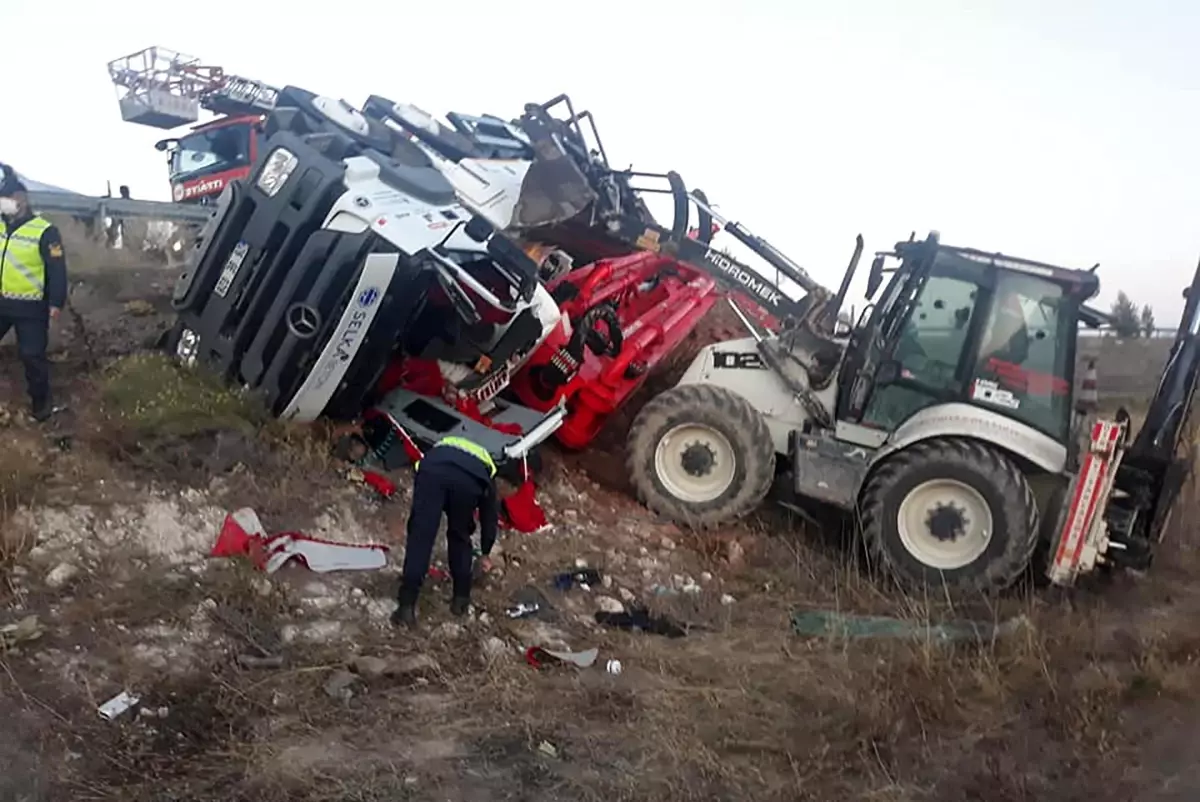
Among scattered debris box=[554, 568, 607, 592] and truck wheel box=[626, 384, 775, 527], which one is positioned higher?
truck wheel box=[626, 384, 775, 527]

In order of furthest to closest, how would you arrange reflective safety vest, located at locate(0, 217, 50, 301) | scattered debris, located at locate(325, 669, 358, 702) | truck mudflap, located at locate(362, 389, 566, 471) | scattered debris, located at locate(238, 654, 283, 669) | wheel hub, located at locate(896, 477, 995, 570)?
truck mudflap, located at locate(362, 389, 566, 471), reflective safety vest, located at locate(0, 217, 50, 301), wheel hub, located at locate(896, 477, 995, 570), scattered debris, located at locate(238, 654, 283, 669), scattered debris, located at locate(325, 669, 358, 702)

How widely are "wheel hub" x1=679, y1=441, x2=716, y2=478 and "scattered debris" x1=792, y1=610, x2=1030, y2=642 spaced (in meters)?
1.69

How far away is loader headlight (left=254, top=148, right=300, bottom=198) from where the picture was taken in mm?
7320

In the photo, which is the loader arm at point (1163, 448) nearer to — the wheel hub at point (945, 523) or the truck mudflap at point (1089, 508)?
the truck mudflap at point (1089, 508)

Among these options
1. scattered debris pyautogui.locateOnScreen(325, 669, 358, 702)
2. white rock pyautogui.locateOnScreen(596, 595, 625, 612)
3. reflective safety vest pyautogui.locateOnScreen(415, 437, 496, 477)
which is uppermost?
reflective safety vest pyautogui.locateOnScreen(415, 437, 496, 477)

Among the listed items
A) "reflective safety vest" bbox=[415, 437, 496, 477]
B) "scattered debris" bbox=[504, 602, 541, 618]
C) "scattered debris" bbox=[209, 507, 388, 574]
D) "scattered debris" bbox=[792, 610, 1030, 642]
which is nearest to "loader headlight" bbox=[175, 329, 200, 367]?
"scattered debris" bbox=[209, 507, 388, 574]

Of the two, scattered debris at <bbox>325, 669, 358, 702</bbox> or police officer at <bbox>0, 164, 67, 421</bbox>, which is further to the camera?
police officer at <bbox>0, 164, 67, 421</bbox>

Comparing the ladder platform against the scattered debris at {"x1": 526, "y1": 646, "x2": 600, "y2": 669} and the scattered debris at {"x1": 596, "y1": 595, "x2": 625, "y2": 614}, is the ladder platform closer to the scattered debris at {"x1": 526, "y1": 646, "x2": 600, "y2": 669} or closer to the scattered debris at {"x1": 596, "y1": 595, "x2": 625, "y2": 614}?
the scattered debris at {"x1": 596, "y1": 595, "x2": 625, "y2": 614}

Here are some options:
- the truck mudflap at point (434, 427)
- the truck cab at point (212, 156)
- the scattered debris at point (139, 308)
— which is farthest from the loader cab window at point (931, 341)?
the truck cab at point (212, 156)

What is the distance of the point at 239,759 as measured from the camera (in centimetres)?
393

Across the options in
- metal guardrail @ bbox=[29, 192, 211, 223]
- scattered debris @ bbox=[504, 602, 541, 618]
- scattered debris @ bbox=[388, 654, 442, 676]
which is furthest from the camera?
metal guardrail @ bbox=[29, 192, 211, 223]

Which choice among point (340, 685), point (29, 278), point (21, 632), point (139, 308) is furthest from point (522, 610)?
point (139, 308)

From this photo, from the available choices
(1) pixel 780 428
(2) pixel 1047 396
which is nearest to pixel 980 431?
(2) pixel 1047 396

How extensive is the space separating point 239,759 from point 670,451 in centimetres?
423
